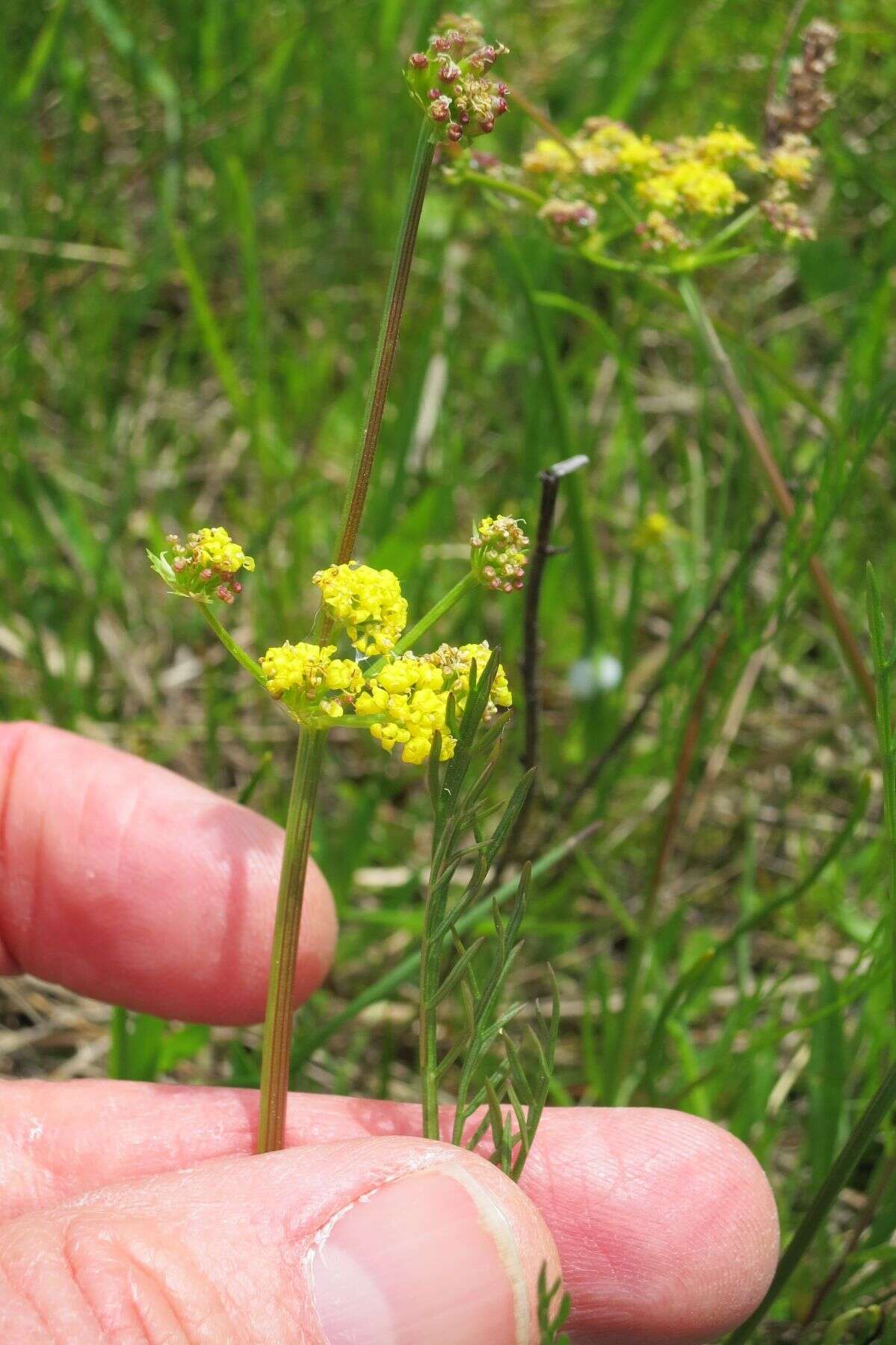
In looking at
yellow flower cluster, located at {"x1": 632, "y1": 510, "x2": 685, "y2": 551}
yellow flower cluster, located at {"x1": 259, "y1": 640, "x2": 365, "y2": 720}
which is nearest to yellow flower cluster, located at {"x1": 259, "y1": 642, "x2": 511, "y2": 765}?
yellow flower cluster, located at {"x1": 259, "y1": 640, "x2": 365, "y2": 720}

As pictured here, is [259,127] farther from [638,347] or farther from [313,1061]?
[313,1061]

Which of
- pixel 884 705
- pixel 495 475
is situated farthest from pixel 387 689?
pixel 495 475

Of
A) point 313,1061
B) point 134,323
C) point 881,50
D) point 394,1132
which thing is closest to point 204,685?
point 134,323

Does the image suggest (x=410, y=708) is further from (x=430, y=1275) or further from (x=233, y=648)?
(x=430, y=1275)

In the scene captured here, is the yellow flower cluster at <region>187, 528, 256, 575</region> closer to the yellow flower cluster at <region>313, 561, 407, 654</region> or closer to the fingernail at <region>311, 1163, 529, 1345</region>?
the yellow flower cluster at <region>313, 561, 407, 654</region>

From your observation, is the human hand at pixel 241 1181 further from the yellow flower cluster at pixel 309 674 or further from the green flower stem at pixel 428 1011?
the yellow flower cluster at pixel 309 674

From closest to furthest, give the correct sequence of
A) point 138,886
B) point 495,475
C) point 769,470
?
point 769,470
point 138,886
point 495,475

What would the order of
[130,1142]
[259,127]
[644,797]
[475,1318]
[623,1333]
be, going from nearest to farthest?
1. [475,1318]
2. [623,1333]
3. [130,1142]
4. [644,797]
5. [259,127]
